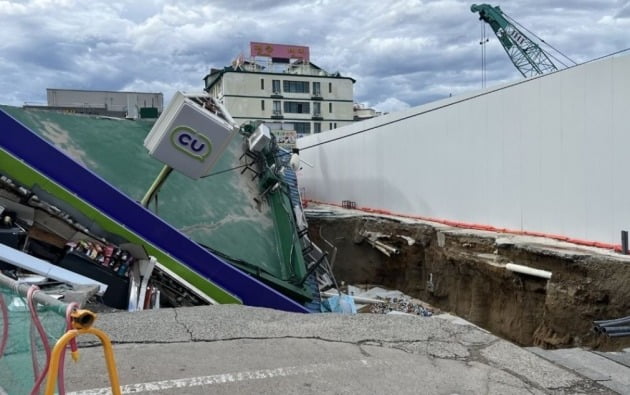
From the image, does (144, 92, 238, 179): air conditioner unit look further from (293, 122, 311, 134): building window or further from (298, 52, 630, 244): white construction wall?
(293, 122, 311, 134): building window

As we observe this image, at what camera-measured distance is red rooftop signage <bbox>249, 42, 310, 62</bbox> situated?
6372 cm

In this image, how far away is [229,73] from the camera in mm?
57781

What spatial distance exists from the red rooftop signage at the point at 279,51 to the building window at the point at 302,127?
32.0 ft

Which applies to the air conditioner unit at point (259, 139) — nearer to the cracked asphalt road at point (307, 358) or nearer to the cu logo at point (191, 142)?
the cu logo at point (191, 142)

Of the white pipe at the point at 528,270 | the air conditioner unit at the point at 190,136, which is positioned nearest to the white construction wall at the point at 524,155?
the white pipe at the point at 528,270

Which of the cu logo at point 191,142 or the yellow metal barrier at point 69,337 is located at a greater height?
the cu logo at point 191,142

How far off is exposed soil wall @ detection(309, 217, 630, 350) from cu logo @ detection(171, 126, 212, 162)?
5705 mm

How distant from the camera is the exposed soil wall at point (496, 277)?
24.0 ft

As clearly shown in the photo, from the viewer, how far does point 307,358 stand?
3.72 meters

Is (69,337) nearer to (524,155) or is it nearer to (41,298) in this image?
(41,298)

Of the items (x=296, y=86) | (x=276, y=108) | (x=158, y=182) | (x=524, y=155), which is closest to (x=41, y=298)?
(x=158, y=182)

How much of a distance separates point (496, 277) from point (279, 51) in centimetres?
5994

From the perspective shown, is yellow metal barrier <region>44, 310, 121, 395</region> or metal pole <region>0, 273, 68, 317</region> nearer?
yellow metal barrier <region>44, 310, 121, 395</region>

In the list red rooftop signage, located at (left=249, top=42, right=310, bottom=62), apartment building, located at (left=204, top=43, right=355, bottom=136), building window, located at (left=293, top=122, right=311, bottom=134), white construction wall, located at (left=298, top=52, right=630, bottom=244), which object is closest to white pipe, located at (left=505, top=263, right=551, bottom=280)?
white construction wall, located at (left=298, top=52, right=630, bottom=244)
